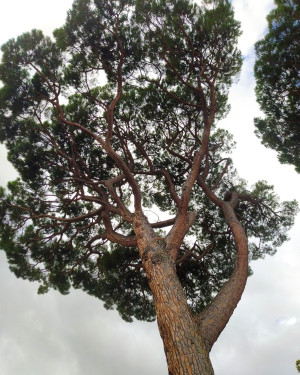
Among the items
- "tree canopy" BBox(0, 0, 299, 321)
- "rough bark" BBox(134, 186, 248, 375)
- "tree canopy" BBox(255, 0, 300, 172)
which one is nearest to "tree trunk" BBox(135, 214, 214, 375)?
"rough bark" BBox(134, 186, 248, 375)

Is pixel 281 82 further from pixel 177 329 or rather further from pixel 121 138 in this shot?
pixel 177 329

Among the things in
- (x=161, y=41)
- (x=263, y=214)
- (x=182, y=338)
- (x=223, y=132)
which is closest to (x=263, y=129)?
(x=223, y=132)

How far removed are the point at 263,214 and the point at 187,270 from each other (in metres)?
2.51

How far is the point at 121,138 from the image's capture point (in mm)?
7324

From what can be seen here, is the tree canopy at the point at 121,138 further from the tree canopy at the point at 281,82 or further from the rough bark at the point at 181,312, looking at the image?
the rough bark at the point at 181,312

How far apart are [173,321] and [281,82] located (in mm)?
6383

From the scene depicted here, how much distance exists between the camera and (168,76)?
712 cm

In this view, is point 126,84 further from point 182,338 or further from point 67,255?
point 182,338

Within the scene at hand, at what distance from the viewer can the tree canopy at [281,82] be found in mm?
6543

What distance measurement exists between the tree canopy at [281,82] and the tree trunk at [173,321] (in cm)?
536

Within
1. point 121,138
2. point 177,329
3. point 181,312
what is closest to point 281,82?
point 121,138

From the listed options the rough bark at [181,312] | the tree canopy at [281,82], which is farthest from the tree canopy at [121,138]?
the rough bark at [181,312]

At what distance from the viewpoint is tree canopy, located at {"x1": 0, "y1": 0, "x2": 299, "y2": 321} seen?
6.68 metres

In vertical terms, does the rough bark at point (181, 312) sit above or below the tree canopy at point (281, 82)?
below
